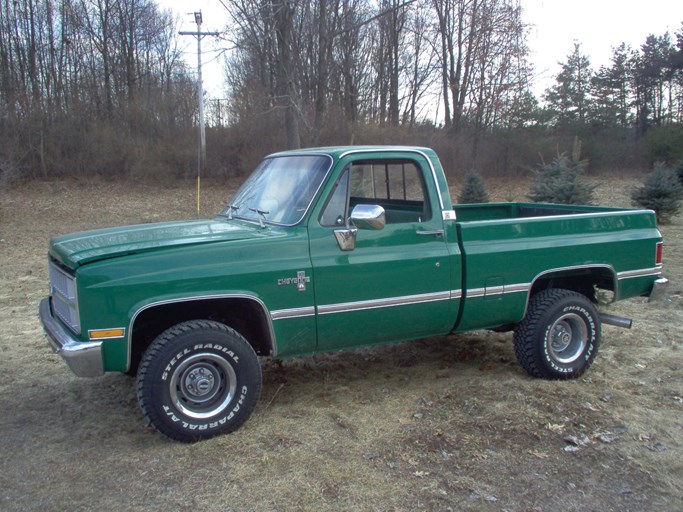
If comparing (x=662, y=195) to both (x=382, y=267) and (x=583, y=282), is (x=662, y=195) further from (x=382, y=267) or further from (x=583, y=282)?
(x=382, y=267)

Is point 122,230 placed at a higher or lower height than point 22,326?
higher

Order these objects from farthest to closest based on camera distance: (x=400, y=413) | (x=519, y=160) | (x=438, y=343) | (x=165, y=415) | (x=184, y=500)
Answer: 1. (x=519, y=160)
2. (x=438, y=343)
3. (x=400, y=413)
4. (x=165, y=415)
5. (x=184, y=500)

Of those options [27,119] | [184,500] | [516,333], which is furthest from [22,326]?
[27,119]

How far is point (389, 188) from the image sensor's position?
5.45m

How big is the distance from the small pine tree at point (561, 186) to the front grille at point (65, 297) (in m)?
11.9

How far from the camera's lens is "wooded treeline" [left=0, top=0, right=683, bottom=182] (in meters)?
22.8

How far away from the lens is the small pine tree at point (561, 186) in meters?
14.4

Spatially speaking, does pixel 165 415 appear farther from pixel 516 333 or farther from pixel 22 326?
pixel 22 326

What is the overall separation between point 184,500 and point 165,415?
27.0 inches

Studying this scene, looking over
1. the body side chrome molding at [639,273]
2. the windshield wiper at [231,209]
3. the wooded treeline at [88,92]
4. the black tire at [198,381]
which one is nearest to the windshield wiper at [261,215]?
the windshield wiper at [231,209]

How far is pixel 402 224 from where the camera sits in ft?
16.4

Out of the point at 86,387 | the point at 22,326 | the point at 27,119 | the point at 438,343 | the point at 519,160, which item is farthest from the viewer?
the point at 519,160

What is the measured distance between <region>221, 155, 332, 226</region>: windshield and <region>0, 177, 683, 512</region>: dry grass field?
4.85ft

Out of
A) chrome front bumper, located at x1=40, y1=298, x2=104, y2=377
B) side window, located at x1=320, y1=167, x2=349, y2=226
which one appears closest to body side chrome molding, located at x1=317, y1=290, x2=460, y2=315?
side window, located at x1=320, y1=167, x2=349, y2=226
